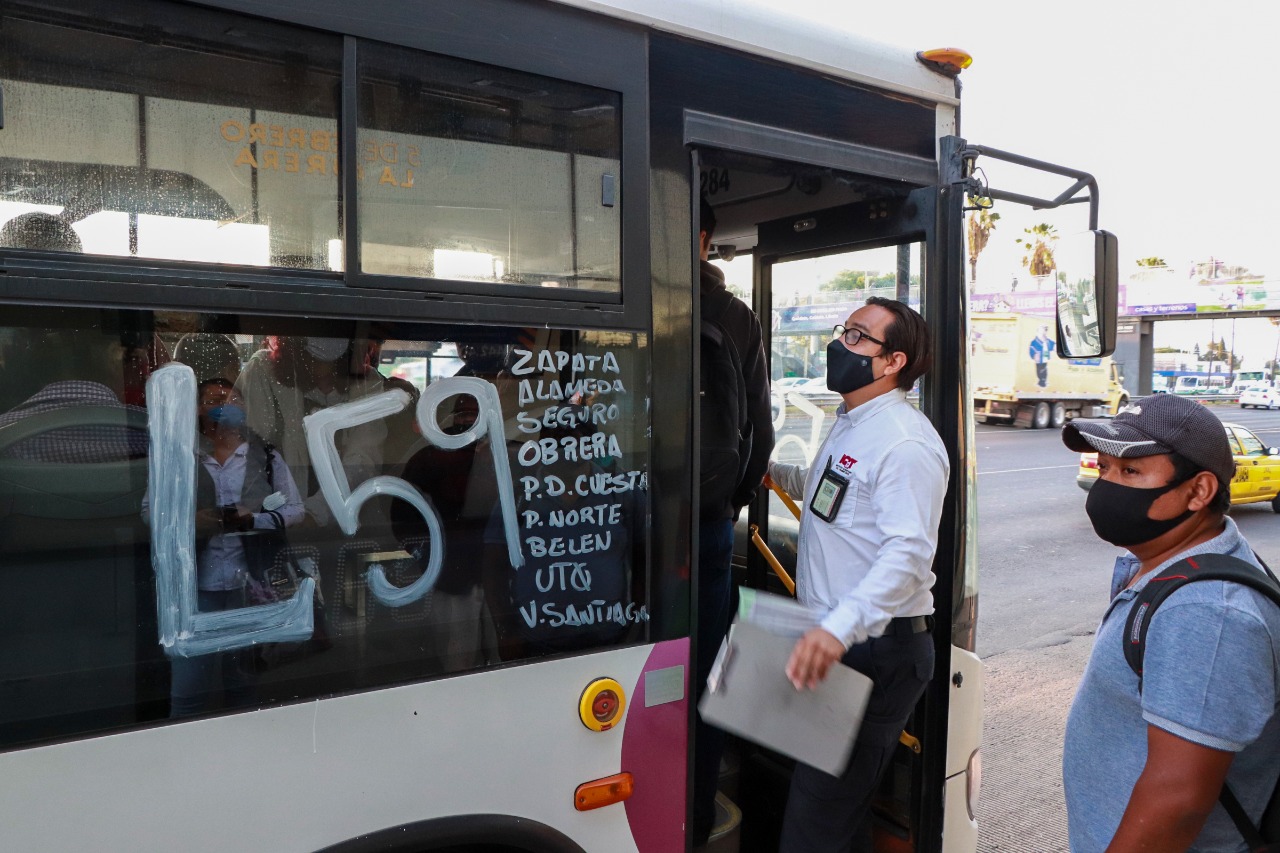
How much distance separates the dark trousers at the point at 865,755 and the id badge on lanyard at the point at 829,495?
0.36 meters

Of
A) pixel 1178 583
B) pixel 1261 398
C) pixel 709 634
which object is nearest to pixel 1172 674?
pixel 1178 583

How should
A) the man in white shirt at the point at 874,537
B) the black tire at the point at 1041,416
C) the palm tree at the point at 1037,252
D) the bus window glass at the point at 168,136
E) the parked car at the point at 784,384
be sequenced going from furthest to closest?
the palm tree at the point at 1037,252
the black tire at the point at 1041,416
the parked car at the point at 784,384
the man in white shirt at the point at 874,537
the bus window glass at the point at 168,136

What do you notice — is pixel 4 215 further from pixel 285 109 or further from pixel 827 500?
pixel 827 500

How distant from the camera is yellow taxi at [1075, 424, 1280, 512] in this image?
13.7 metres

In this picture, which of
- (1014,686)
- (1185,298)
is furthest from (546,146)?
(1185,298)

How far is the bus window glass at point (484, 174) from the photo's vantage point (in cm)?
172

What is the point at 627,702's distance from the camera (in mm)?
2066

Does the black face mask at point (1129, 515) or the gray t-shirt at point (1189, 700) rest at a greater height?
the black face mask at point (1129, 515)

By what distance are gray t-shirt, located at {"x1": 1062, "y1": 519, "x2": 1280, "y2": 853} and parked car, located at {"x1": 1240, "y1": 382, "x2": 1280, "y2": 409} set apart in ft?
203

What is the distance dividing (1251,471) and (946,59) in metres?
14.0

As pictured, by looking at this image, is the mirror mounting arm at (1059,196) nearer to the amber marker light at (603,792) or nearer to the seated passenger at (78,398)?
the amber marker light at (603,792)

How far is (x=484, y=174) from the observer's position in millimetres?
1849

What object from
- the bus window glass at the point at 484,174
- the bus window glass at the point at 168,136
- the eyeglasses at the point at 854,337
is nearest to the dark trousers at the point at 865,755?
the eyeglasses at the point at 854,337

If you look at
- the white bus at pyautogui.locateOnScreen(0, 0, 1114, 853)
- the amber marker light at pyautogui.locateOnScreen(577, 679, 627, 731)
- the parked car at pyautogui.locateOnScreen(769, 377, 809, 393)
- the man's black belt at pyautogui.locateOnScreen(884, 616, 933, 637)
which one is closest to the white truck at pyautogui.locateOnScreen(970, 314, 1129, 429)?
the parked car at pyautogui.locateOnScreen(769, 377, 809, 393)
